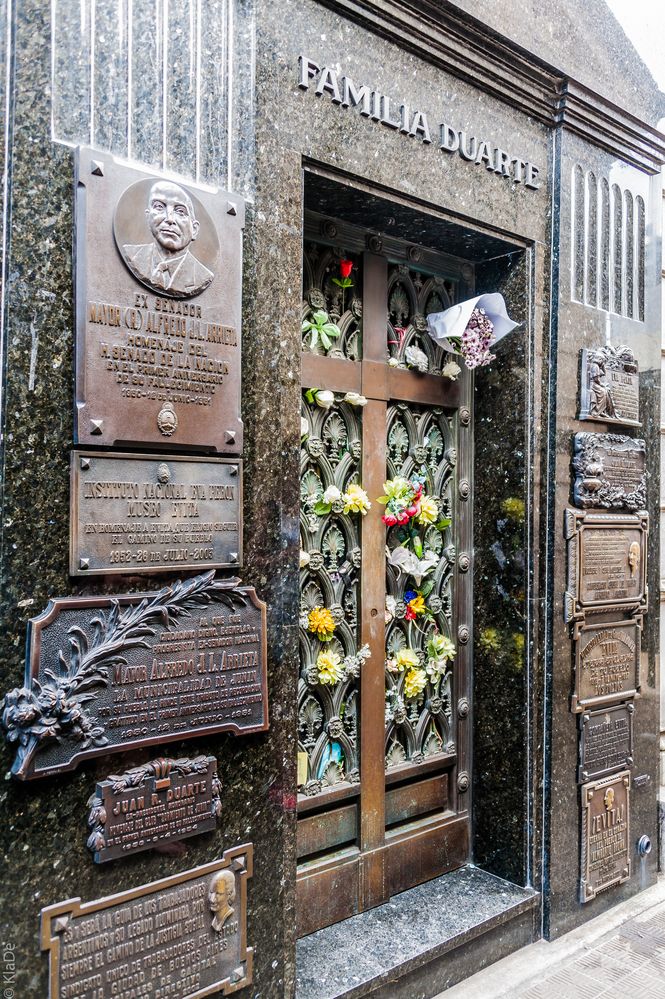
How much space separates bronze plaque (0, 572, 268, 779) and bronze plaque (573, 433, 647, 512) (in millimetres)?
2052

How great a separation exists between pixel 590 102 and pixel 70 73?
2.82 meters

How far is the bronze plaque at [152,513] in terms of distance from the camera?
2.39 m

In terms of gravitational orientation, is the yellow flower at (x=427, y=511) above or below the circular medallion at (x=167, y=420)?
below

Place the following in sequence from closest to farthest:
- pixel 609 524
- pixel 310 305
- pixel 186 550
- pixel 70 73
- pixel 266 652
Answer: pixel 70 73 → pixel 186 550 → pixel 266 652 → pixel 310 305 → pixel 609 524

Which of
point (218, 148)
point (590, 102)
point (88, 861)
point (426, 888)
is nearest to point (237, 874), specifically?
point (88, 861)

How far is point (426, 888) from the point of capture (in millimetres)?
3857

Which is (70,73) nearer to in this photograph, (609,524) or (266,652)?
(266,652)

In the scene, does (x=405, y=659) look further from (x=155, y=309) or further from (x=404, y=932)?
(x=155, y=309)

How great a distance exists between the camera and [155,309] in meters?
2.54

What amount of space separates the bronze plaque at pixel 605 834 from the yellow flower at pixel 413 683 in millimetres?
1057

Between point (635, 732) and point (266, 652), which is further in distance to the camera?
point (635, 732)

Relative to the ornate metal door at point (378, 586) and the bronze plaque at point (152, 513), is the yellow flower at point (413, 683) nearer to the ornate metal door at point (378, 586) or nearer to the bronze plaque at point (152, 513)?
the ornate metal door at point (378, 586)

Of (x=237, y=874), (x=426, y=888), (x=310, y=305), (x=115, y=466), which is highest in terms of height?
(x=310, y=305)

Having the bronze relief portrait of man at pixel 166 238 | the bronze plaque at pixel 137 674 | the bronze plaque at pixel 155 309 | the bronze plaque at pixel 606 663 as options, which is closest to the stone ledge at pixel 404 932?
the bronze plaque at pixel 606 663
